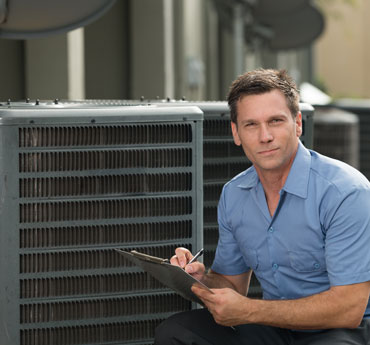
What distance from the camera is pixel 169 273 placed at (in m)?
3.70

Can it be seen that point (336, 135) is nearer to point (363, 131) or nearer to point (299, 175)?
point (363, 131)

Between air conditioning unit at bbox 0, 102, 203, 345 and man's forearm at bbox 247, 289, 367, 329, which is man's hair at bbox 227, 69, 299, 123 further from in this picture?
man's forearm at bbox 247, 289, 367, 329

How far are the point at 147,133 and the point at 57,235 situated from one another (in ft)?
1.91

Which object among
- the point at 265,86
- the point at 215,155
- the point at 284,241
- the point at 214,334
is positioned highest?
the point at 265,86

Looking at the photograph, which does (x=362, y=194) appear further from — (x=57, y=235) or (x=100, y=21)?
(x=100, y=21)

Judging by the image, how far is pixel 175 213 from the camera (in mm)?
4348

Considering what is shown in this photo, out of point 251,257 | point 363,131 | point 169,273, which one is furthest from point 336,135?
point 169,273

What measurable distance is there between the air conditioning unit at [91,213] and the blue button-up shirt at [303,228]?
28 cm

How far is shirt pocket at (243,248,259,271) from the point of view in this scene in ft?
13.3

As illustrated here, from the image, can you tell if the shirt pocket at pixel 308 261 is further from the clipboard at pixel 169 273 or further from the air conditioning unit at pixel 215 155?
the air conditioning unit at pixel 215 155

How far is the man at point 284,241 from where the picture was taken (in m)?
3.69

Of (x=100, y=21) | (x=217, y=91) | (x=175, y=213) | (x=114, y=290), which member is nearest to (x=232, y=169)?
(x=175, y=213)

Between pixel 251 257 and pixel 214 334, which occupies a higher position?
pixel 251 257

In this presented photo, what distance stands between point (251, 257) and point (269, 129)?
571mm
